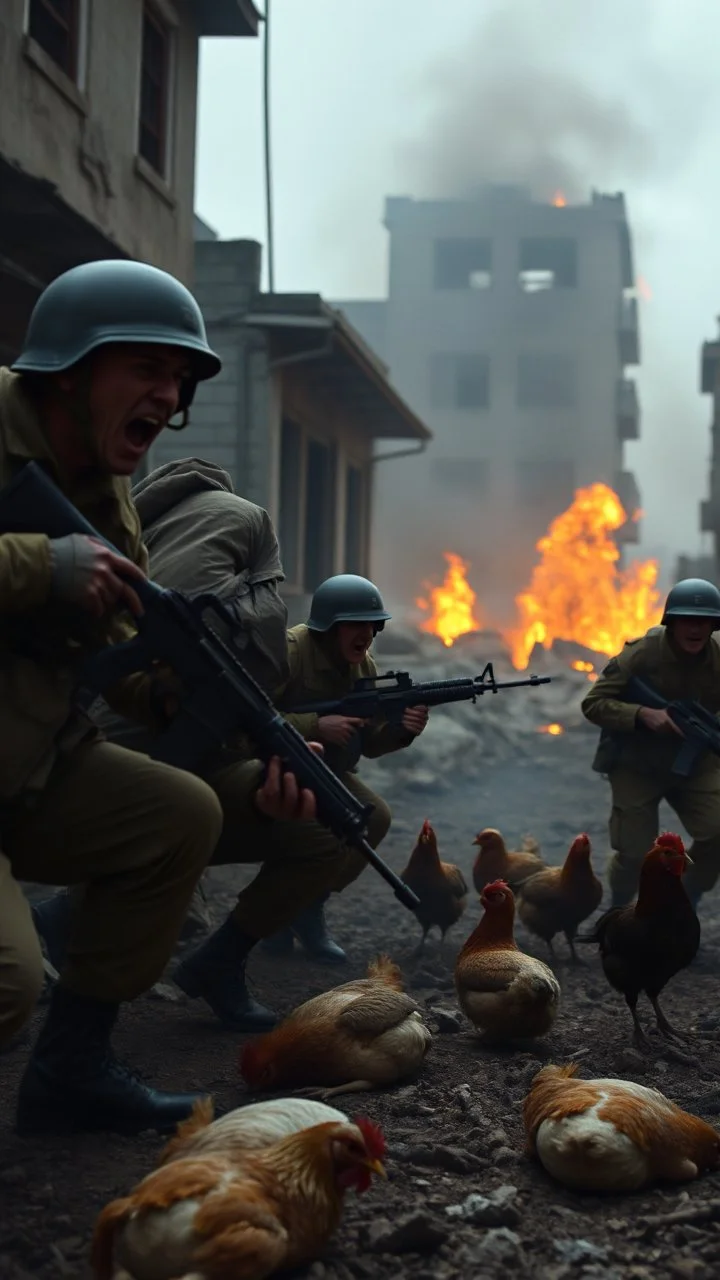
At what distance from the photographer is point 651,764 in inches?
256

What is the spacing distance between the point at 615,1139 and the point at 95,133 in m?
8.98

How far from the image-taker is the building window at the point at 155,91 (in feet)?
37.2

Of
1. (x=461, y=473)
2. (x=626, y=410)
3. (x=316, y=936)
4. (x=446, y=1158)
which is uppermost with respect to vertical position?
(x=626, y=410)

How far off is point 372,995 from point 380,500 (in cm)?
3914

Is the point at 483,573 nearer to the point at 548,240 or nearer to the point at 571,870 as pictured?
the point at 548,240

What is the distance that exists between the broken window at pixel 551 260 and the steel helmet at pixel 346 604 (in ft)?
131

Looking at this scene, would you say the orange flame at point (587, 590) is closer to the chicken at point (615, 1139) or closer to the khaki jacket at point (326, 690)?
the khaki jacket at point (326, 690)

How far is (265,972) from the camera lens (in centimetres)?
553

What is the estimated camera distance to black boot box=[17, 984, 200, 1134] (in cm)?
323

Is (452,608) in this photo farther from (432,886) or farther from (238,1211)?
(238,1211)

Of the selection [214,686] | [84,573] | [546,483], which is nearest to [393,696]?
[214,686]

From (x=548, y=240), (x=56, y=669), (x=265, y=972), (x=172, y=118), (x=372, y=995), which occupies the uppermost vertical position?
(x=548, y=240)

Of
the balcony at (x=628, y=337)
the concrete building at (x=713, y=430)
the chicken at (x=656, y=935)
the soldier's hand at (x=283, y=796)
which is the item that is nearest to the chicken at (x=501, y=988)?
the chicken at (x=656, y=935)

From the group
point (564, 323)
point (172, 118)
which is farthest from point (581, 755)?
point (564, 323)
